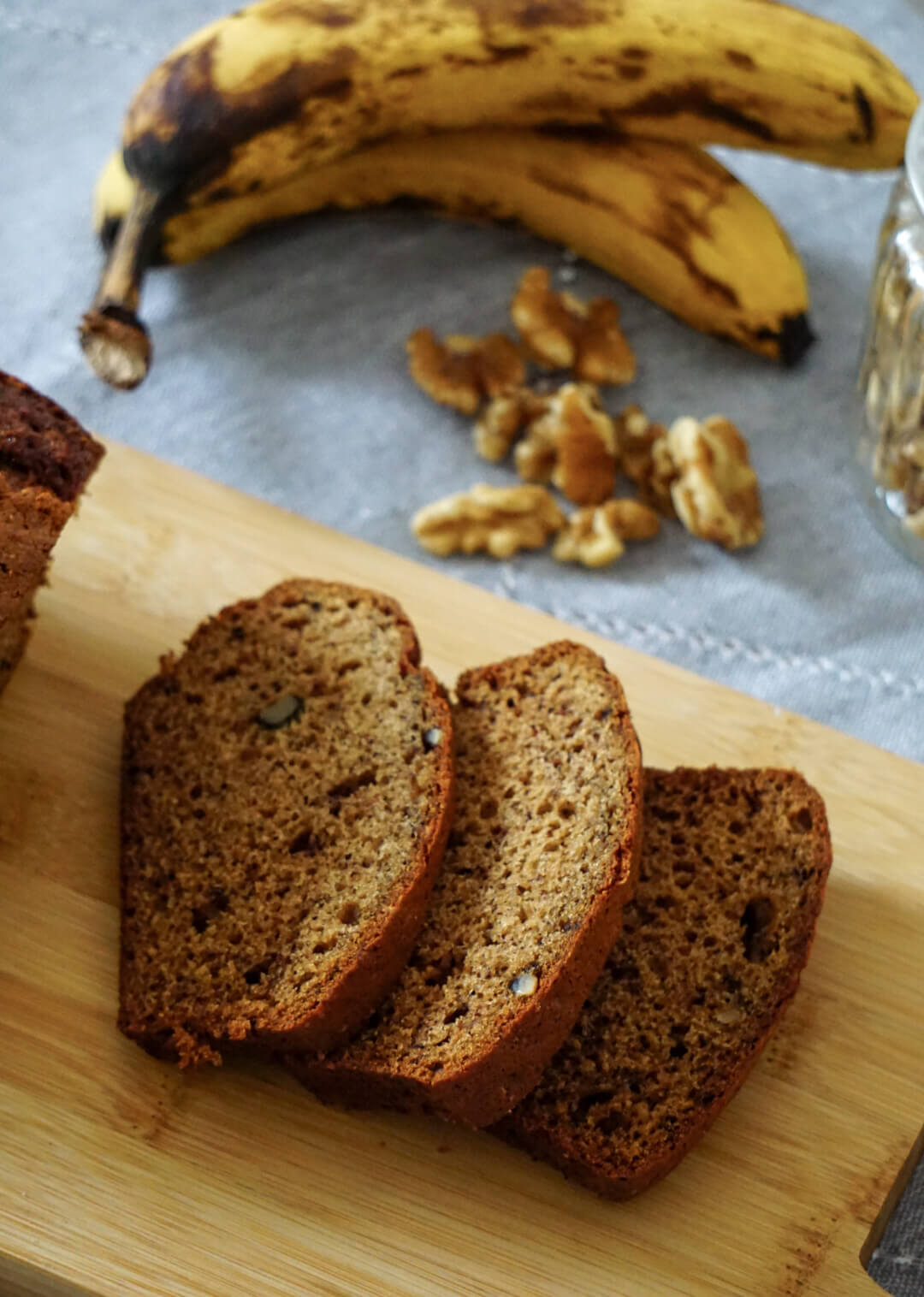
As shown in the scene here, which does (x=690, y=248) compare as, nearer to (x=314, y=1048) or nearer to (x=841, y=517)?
(x=841, y=517)

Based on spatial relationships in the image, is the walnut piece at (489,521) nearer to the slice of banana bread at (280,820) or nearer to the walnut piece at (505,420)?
the walnut piece at (505,420)

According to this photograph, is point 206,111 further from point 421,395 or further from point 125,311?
point 421,395

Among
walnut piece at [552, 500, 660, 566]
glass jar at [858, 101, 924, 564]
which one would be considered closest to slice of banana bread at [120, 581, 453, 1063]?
walnut piece at [552, 500, 660, 566]

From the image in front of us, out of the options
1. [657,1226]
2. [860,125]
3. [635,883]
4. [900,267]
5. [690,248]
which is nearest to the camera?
[657,1226]

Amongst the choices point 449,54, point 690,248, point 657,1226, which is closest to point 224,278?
point 449,54

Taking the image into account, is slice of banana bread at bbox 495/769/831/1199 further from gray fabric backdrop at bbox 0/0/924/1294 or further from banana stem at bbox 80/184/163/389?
banana stem at bbox 80/184/163/389

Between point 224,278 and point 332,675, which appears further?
point 224,278

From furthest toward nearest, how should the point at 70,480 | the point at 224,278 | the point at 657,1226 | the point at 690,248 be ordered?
the point at 224,278
the point at 690,248
the point at 70,480
the point at 657,1226
